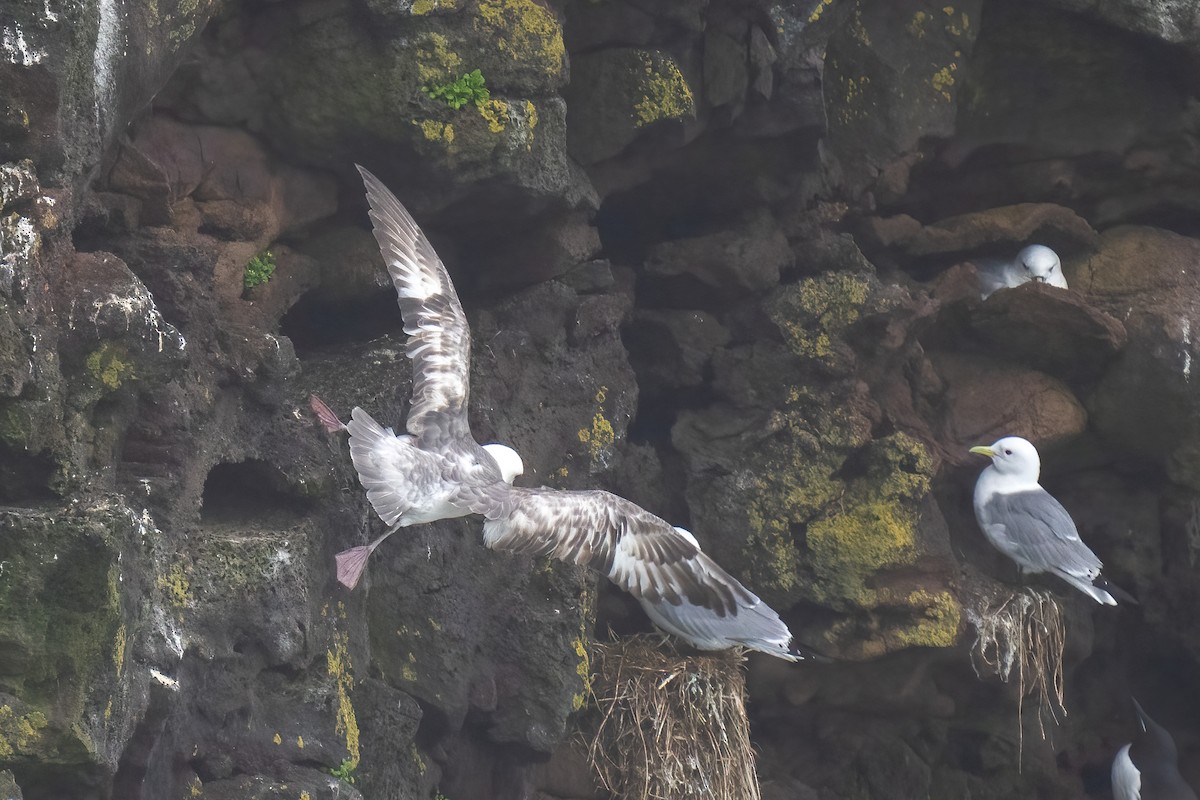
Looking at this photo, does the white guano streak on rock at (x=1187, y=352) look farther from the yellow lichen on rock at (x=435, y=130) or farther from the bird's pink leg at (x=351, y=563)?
the bird's pink leg at (x=351, y=563)

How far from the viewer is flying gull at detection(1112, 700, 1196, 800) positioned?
6.52 meters

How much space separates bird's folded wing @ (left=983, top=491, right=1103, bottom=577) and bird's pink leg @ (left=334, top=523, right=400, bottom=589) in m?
3.18

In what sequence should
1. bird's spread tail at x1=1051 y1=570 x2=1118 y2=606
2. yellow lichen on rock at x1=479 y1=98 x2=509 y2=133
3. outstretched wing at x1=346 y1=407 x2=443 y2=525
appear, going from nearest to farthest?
outstretched wing at x1=346 y1=407 x2=443 y2=525 < yellow lichen on rock at x1=479 y1=98 x2=509 y2=133 < bird's spread tail at x1=1051 y1=570 x2=1118 y2=606

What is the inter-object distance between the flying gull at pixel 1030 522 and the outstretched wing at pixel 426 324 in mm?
2758

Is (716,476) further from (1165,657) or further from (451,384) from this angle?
(1165,657)

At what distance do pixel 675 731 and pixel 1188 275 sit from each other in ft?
11.3

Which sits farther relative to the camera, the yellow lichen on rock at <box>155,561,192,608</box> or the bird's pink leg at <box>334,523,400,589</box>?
the bird's pink leg at <box>334,523,400,589</box>

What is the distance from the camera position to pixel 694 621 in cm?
550

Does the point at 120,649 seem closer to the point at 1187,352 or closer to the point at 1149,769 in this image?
the point at 1187,352

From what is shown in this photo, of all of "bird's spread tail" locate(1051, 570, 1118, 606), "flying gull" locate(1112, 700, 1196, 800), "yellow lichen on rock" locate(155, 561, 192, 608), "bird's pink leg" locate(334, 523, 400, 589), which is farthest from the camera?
"flying gull" locate(1112, 700, 1196, 800)

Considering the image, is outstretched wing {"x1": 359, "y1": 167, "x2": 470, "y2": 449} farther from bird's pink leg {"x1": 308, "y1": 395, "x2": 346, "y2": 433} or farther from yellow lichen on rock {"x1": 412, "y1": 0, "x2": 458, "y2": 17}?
yellow lichen on rock {"x1": 412, "y1": 0, "x2": 458, "y2": 17}

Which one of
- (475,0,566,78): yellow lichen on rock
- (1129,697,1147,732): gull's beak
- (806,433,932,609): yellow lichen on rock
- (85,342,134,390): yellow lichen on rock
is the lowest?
(1129,697,1147,732): gull's beak

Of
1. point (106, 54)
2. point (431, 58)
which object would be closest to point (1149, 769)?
point (431, 58)

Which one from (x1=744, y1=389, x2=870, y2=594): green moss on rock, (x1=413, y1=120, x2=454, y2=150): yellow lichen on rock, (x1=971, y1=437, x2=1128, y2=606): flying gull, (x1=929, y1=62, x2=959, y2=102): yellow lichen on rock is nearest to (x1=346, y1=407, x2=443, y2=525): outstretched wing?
(x1=413, y1=120, x2=454, y2=150): yellow lichen on rock
